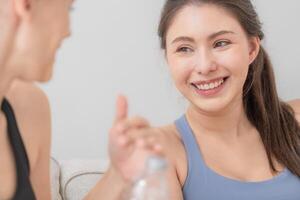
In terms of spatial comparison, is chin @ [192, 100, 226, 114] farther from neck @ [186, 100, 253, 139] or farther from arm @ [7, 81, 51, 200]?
arm @ [7, 81, 51, 200]

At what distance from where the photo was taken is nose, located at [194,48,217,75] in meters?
1.15

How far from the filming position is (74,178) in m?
1.64

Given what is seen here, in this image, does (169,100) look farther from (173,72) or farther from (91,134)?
(173,72)

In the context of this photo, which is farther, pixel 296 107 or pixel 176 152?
pixel 296 107

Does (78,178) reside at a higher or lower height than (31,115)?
lower

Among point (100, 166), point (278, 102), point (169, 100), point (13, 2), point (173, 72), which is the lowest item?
point (100, 166)

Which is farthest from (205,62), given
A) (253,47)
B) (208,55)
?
(253,47)

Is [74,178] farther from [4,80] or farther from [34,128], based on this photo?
[4,80]

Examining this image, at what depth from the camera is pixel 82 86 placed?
67.7 inches

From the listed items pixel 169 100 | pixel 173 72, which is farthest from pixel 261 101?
pixel 169 100

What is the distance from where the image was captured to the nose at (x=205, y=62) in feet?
3.76

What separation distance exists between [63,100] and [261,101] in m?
0.72

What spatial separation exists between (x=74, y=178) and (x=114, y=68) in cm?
41

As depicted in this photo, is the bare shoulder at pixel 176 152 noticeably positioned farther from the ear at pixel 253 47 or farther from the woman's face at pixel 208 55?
the ear at pixel 253 47
